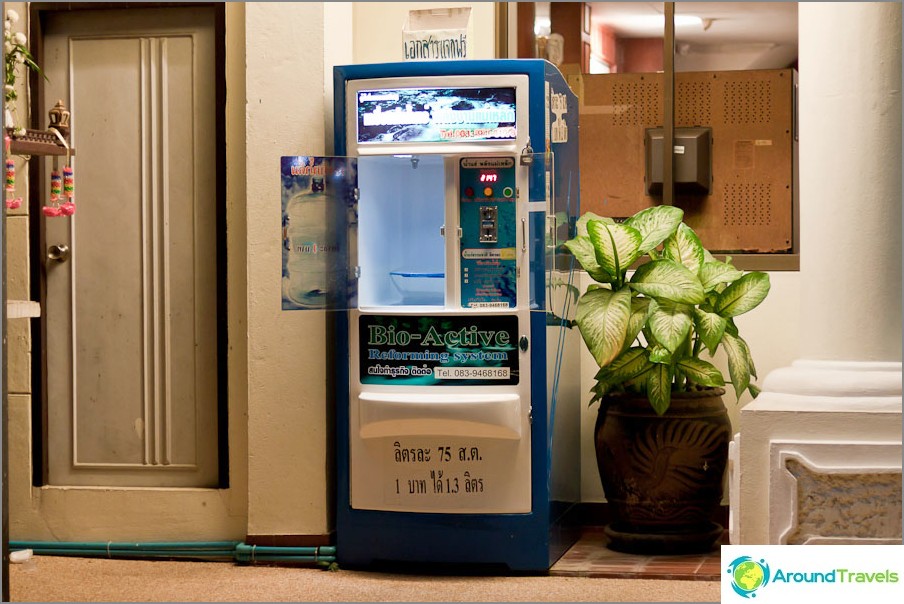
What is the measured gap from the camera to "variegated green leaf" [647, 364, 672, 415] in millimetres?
4070

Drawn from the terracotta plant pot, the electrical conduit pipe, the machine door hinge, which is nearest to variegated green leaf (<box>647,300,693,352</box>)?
the terracotta plant pot

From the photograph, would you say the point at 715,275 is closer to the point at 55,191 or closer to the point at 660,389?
the point at 660,389

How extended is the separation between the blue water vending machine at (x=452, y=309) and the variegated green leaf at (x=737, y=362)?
2.31ft

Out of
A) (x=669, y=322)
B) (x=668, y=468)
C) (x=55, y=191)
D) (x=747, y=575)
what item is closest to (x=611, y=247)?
(x=669, y=322)

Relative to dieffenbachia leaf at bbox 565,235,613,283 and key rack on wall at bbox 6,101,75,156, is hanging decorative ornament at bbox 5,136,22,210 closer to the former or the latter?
key rack on wall at bbox 6,101,75,156

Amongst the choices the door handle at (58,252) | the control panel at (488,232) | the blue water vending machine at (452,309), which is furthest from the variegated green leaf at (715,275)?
the door handle at (58,252)

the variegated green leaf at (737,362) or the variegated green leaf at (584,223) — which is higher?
the variegated green leaf at (584,223)

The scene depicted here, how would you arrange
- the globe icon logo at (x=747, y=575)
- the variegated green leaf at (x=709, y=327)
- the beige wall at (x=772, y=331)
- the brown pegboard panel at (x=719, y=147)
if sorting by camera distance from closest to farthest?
the globe icon logo at (x=747, y=575), the variegated green leaf at (x=709, y=327), the beige wall at (x=772, y=331), the brown pegboard panel at (x=719, y=147)

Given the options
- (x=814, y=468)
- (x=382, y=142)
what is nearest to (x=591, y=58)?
(x=382, y=142)

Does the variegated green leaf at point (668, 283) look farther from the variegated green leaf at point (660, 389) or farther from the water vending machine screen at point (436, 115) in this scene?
the water vending machine screen at point (436, 115)

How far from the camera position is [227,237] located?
4.32m

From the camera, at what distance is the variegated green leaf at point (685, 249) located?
Result: 420 centimetres

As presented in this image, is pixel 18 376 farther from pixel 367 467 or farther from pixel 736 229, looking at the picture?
pixel 736 229

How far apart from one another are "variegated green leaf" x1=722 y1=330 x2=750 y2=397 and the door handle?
8.56 feet
